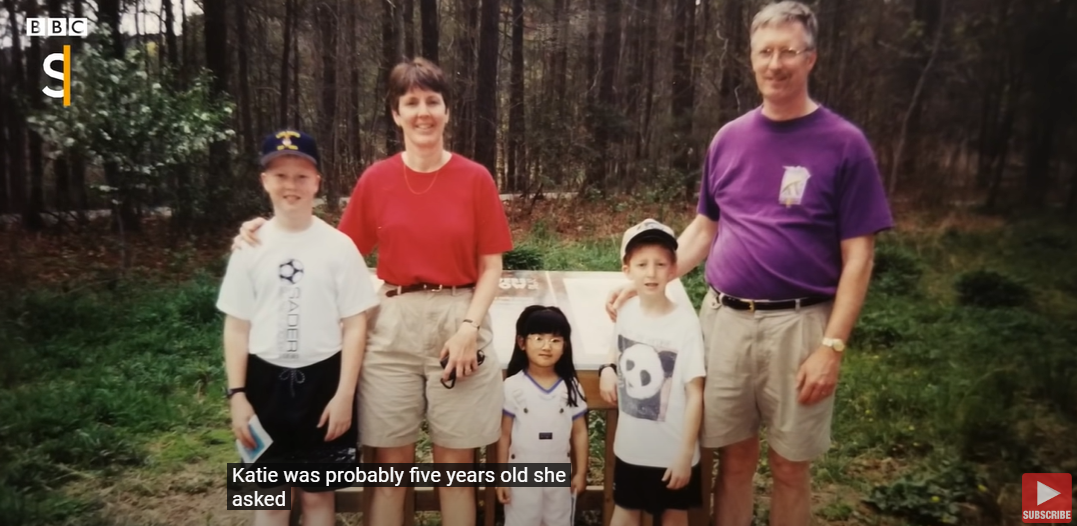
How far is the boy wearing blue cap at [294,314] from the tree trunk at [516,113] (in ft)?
2.88

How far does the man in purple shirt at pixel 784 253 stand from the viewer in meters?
1.94

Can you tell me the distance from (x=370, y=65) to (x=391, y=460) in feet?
4.58

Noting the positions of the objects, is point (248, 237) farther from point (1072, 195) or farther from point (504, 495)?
point (1072, 195)

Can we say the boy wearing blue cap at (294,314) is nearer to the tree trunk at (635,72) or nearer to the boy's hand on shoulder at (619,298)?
the boy's hand on shoulder at (619,298)

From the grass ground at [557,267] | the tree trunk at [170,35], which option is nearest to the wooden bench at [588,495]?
the grass ground at [557,267]

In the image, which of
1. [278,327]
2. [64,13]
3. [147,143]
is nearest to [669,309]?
[278,327]

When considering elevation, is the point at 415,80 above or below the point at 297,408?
above

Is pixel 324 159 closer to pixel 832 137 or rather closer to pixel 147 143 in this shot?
pixel 147 143

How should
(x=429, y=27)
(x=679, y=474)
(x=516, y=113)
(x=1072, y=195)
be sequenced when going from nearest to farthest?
(x=679, y=474), (x=1072, y=195), (x=429, y=27), (x=516, y=113)

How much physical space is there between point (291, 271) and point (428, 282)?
38 centimetres

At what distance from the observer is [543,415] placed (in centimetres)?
235

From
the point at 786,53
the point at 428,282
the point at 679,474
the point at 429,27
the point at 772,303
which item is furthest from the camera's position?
the point at 429,27

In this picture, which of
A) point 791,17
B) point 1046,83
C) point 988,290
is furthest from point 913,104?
point 791,17

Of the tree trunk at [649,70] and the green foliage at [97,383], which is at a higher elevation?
the tree trunk at [649,70]
